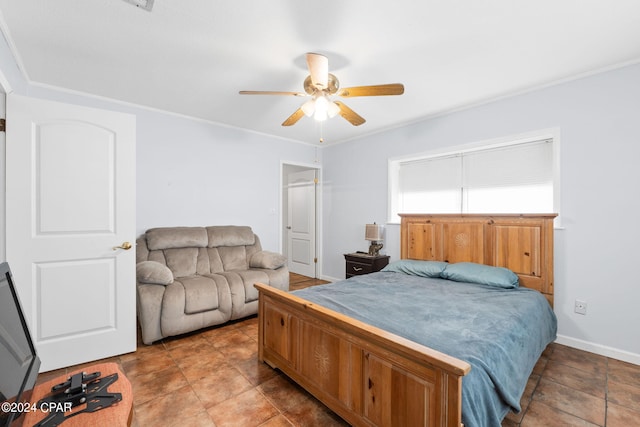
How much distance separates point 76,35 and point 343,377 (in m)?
2.97

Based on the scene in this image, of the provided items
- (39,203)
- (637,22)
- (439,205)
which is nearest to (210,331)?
(39,203)

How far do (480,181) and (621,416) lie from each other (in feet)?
7.64

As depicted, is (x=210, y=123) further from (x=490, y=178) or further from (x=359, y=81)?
(x=490, y=178)

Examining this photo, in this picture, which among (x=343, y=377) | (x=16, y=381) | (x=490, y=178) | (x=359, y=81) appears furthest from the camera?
(x=490, y=178)

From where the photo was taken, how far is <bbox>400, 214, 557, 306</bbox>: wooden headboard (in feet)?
9.05

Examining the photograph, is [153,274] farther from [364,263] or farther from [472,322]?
[472,322]

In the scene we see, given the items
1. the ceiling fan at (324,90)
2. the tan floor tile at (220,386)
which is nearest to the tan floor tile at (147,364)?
the tan floor tile at (220,386)

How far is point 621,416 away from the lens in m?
1.78

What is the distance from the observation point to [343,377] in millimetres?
1662

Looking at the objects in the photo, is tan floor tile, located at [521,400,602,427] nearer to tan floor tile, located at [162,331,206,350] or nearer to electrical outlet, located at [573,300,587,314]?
electrical outlet, located at [573,300,587,314]

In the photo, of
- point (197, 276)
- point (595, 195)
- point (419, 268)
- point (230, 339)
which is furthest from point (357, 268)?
point (595, 195)

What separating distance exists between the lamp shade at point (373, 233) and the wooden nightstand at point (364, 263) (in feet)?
0.84

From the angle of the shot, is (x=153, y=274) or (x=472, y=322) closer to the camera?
(x=472, y=322)

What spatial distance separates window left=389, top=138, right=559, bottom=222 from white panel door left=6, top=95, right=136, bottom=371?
3.32 metres
